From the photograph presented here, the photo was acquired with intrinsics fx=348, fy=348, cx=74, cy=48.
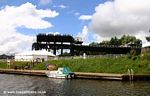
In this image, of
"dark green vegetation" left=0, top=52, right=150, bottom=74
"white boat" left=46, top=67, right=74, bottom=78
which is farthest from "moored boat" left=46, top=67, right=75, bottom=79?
"dark green vegetation" left=0, top=52, right=150, bottom=74

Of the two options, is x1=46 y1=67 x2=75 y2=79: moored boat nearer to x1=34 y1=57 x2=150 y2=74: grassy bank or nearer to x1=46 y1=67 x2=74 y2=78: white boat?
x1=46 y1=67 x2=74 y2=78: white boat

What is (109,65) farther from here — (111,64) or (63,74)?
(63,74)

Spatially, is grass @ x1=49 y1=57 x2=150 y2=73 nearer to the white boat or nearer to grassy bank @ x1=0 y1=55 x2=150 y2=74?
grassy bank @ x1=0 y1=55 x2=150 y2=74

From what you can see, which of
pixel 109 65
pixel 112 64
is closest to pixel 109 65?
pixel 109 65

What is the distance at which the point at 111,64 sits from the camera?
102 m

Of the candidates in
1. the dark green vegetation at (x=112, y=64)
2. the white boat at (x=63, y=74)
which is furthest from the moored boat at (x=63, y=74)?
the dark green vegetation at (x=112, y=64)

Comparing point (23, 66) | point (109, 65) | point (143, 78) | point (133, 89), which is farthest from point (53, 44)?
point (133, 89)

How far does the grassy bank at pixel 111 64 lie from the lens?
9588 centimetres

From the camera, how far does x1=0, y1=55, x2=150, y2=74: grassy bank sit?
95875 millimetres

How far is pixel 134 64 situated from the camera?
97625 mm

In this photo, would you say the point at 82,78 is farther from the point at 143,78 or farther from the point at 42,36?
the point at 42,36

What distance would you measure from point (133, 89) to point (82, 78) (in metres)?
26.3

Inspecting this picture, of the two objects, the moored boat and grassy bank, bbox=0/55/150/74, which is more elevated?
grassy bank, bbox=0/55/150/74

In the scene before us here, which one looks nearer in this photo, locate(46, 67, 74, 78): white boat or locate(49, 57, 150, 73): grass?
locate(46, 67, 74, 78): white boat
